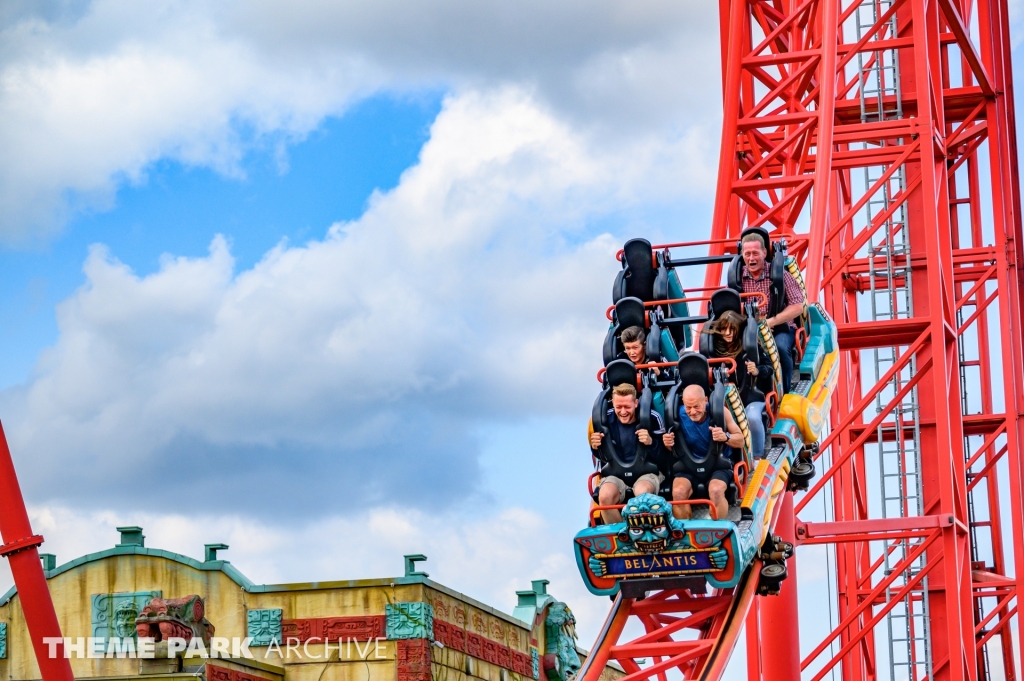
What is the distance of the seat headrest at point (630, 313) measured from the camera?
13.5 m

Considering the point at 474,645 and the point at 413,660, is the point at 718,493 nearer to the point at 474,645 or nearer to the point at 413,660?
the point at 413,660

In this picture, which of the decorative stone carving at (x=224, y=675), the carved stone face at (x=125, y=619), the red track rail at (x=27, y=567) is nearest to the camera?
the red track rail at (x=27, y=567)

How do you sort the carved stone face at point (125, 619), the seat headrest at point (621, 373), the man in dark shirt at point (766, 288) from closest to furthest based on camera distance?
1. the seat headrest at point (621, 373)
2. the man in dark shirt at point (766, 288)
3. the carved stone face at point (125, 619)

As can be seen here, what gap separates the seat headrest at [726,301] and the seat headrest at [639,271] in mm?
710

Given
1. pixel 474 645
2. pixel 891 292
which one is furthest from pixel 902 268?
pixel 474 645

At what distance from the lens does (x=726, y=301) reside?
13.5 metres

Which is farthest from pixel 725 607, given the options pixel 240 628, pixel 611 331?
pixel 240 628

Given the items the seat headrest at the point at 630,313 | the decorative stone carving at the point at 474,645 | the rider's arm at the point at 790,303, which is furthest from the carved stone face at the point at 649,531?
the decorative stone carving at the point at 474,645

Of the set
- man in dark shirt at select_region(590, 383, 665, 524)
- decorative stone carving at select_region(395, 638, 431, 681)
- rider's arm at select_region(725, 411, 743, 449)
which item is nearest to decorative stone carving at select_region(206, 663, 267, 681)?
decorative stone carving at select_region(395, 638, 431, 681)

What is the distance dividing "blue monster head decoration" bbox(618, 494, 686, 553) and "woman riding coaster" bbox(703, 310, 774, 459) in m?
1.35

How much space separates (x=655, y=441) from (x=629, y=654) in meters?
1.76

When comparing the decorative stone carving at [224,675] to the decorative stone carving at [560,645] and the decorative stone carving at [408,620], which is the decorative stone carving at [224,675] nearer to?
the decorative stone carving at [408,620]

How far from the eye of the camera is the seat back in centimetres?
1407

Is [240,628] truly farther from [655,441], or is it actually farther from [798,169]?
[655,441]
